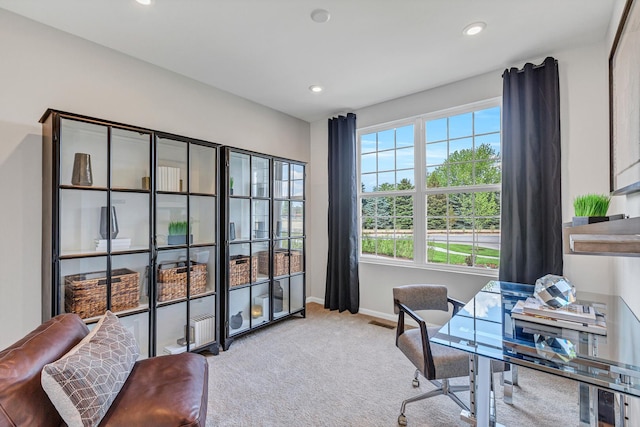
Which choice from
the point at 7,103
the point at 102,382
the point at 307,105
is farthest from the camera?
the point at 307,105

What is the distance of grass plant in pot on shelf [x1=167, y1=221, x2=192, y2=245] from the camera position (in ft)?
8.92

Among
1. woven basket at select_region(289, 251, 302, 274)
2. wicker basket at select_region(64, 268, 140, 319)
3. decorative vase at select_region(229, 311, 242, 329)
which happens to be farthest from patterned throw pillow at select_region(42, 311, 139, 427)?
woven basket at select_region(289, 251, 302, 274)

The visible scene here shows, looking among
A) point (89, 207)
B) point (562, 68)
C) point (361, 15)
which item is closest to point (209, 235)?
point (89, 207)

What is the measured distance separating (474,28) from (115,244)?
3341mm

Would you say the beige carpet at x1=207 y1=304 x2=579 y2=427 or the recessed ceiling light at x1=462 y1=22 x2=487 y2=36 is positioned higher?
the recessed ceiling light at x1=462 y1=22 x2=487 y2=36

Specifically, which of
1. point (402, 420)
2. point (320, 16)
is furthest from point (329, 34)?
point (402, 420)

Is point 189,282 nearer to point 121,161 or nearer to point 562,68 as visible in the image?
point 121,161

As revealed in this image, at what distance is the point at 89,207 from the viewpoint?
2314mm

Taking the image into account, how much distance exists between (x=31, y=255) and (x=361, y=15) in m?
3.05

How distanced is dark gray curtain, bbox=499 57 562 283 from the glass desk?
0.82 meters

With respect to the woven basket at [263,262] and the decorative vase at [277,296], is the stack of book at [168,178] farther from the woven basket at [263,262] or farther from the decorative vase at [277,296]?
the decorative vase at [277,296]

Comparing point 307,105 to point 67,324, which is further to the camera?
point 307,105

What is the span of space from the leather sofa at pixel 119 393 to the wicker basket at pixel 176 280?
93cm

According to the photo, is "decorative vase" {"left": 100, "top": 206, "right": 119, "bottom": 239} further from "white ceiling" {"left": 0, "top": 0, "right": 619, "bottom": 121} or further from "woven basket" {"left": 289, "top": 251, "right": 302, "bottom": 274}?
"woven basket" {"left": 289, "top": 251, "right": 302, "bottom": 274}
